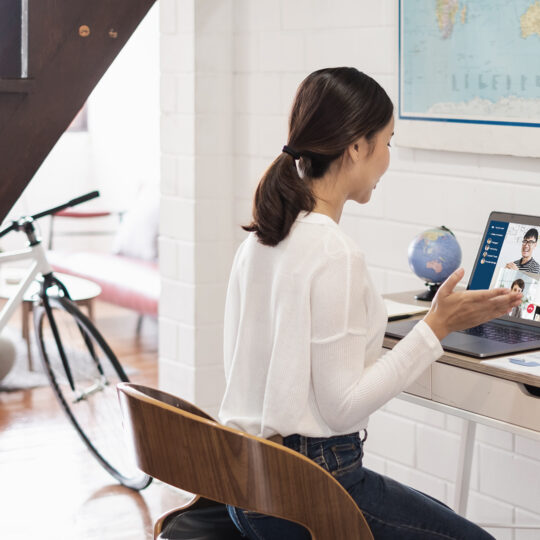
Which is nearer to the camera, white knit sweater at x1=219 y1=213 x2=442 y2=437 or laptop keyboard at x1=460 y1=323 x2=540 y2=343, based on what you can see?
white knit sweater at x1=219 y1=213 x2=442 y2=437

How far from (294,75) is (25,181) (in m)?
1.09

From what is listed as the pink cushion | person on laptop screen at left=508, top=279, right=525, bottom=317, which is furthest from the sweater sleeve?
the pink cushion

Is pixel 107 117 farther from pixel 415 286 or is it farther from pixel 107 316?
pixel 415 286

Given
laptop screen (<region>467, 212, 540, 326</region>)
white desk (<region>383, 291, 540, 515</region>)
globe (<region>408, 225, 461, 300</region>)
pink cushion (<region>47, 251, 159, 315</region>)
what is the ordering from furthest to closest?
pink cushion (<region>47, 251, 159, 315</region>), globe (<region>408, 225, 461, 300</region>), laptop screen (<region>467, 212, 540, 326</region>), white desk (<region>383, 291, 540, 515</region>)

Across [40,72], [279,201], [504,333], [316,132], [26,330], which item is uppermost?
[40,72]

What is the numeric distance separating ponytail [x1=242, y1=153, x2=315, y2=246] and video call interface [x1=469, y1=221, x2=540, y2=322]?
0.70 metres

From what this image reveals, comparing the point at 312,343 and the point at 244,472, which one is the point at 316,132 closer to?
the point at 312,343

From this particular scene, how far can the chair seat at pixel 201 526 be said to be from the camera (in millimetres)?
1618

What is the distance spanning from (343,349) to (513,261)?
0.81 metres

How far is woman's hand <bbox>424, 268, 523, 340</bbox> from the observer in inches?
64.7

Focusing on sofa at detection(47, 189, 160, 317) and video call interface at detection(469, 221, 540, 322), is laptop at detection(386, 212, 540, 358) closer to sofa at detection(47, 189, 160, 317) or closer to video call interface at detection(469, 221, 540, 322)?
video call interface at detection(469, 221, 540, 322)

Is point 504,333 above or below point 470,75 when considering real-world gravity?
below

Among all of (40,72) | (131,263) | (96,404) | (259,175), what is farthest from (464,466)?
(131,263)

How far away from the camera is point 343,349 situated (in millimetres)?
1533
